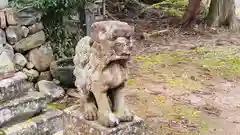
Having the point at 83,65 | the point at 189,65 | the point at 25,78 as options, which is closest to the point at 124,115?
the point at 83,65

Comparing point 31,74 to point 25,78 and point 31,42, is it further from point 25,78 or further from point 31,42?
point 25,78

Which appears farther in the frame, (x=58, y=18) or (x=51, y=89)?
Answer: (x=58, y=18)

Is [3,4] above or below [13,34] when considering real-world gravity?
above

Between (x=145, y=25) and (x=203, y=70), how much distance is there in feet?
9.96

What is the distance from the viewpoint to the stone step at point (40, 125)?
298 cm

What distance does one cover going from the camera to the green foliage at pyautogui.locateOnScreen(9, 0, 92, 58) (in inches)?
182

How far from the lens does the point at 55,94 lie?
15.1ft

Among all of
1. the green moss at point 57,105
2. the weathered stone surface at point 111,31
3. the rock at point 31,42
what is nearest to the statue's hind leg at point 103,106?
the weathered stone surface at point 111,31

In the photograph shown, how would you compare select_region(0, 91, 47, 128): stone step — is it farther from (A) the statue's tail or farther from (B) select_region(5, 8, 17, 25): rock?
(B) select_region(5, 8, 17, 25): rock

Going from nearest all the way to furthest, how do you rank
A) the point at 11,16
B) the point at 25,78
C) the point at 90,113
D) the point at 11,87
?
the point at 90,113 < the point at 11,87 < the point at 25,78 < the point at 11,16

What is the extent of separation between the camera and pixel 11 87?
119 inches

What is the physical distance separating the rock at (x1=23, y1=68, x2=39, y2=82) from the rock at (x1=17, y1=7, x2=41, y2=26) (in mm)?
641

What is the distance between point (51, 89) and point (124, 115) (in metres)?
2.44

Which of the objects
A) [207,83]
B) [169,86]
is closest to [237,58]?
[207,83]
